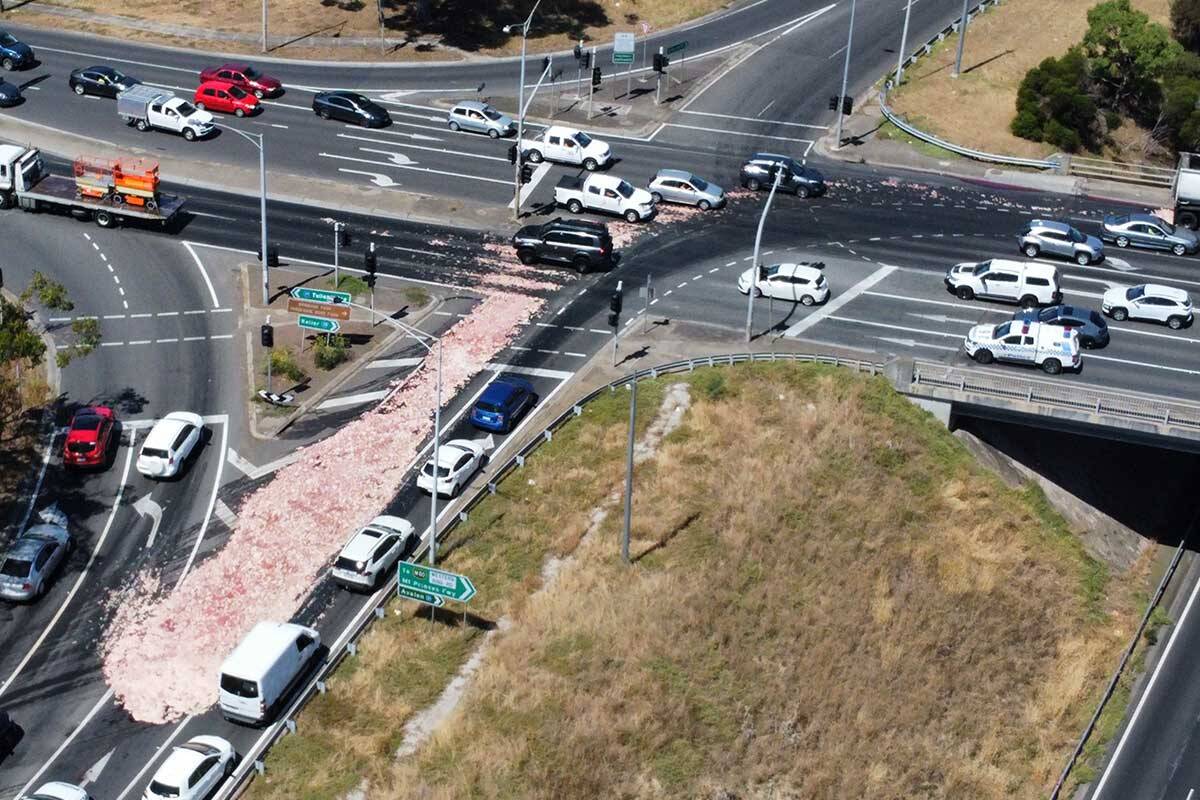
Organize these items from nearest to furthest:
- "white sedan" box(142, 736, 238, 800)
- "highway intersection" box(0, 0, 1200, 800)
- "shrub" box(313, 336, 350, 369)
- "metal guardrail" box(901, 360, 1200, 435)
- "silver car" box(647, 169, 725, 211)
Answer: "white sedan" box(142, 736, 238, 800)
"highway intersection" box(0, 0, 1200, 800)
"metal guardrail" box(901, 360, 1200, 435)
"shrub" box(313, 336, 350, 369)
"silver car" box(647, 169, 725, 211)

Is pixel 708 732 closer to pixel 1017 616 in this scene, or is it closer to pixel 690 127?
pixel 1017 616

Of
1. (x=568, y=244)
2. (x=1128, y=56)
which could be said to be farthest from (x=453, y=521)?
(x=1128, y=56)

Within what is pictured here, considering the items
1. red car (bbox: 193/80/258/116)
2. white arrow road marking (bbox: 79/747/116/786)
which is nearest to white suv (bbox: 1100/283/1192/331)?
white arrow road marking (bbox: 79/747/116/786)

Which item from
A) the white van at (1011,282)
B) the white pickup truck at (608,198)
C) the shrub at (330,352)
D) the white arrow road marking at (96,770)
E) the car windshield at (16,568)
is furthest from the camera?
the white pickup truck at (608,198)

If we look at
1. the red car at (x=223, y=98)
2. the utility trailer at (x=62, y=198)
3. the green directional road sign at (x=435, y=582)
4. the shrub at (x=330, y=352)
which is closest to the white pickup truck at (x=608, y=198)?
the shrub at (x=330, y=352)

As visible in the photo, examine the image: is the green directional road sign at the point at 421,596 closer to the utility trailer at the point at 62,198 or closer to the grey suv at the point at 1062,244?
the utility trailer at the point at 62,198

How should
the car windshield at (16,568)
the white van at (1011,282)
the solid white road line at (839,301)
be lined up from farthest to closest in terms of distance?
1. the white van at (1011,282)
2. the solid white road line at (839,301)
3. the car windshield at (16,568)

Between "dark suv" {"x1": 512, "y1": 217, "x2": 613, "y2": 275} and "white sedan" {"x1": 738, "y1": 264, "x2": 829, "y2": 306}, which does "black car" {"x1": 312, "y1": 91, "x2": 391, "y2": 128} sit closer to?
"dark suv" {"x1": 512, "y1": 217, "x2": 613, "y2": 275}
